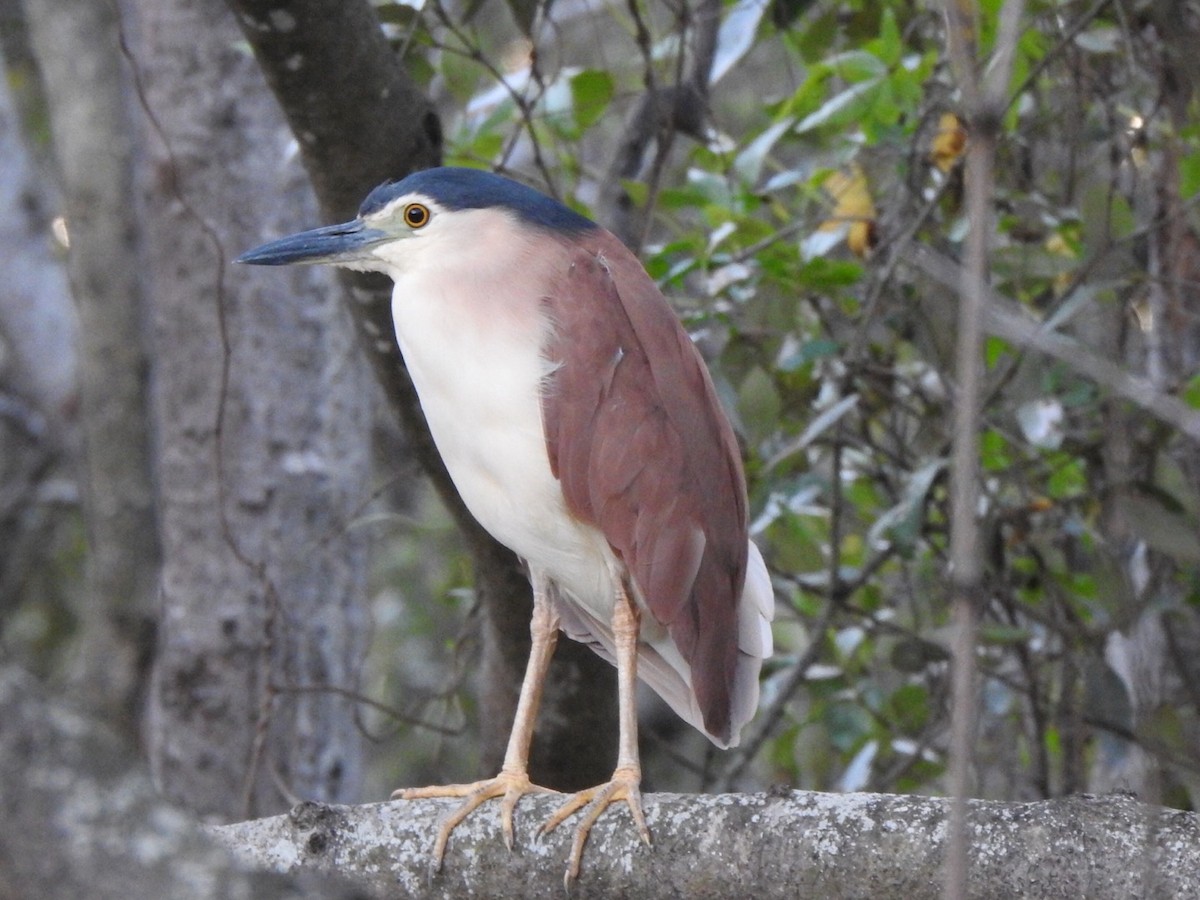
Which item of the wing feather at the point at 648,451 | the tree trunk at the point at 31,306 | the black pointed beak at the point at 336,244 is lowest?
the wing feather at the point at 648,451

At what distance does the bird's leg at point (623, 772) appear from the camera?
1.83m

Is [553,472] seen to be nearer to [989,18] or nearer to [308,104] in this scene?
[308,104]

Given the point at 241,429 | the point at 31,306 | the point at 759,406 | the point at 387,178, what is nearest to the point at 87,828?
the point at 387,178

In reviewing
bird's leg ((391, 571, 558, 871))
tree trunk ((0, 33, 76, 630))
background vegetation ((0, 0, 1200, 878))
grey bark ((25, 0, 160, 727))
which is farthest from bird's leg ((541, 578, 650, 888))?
tree trunk ((0, 33, 76, 630))

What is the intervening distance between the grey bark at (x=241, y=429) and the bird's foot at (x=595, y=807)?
69.0 inches

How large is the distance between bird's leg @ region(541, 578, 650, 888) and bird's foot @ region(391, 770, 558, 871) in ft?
0.24

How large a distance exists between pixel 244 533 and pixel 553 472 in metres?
1.71

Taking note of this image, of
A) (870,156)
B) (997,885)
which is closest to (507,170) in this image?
(870,156)

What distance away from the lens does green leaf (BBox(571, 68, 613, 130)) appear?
3.05 m

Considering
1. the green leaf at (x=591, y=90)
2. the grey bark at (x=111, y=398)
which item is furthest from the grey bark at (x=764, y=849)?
the grey bark at (x=111, y=398)

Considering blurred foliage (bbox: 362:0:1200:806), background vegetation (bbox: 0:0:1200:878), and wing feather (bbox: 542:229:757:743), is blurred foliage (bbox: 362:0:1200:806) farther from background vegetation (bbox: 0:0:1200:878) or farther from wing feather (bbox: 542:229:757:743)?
wing feather (bbox: 542:229:757:743)

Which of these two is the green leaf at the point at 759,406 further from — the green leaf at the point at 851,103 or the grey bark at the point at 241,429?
the grey bark at the point at 241,429

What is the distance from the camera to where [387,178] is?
235 centimetres

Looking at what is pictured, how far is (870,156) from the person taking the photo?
3199 millimetres
